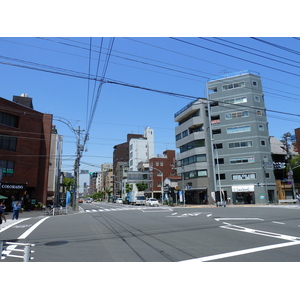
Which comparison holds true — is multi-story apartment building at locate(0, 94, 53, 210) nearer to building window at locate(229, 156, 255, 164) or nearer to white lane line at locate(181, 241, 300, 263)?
white lane line at locate(181, 241, 300, 263)

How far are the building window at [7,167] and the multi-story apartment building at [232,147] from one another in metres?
33.3

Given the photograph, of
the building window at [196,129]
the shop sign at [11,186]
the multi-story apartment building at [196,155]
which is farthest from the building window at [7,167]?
the building window at [196,129]

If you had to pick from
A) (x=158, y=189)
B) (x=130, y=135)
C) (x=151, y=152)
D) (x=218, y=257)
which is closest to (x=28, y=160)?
(x=218, y=257)

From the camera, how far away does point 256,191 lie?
44.8m

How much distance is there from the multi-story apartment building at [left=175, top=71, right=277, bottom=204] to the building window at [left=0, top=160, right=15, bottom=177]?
33.3 meters

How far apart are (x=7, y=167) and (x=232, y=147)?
39.9m

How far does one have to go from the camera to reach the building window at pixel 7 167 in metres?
31.8

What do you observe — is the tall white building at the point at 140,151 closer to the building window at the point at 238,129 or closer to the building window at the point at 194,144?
the building window at the point at 194,144

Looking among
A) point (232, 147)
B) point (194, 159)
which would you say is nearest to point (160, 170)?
point (194, 159)

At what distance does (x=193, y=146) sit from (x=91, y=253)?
4623 centimetres

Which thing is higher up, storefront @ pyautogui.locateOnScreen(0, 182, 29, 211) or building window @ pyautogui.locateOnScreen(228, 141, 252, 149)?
building window @ pyautogui.locateOnScreen(228, 141, 252, 149)

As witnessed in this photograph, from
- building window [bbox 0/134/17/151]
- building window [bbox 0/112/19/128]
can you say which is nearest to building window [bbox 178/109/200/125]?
building window [bbox 0/112/19/128]

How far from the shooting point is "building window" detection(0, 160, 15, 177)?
31.8 meters

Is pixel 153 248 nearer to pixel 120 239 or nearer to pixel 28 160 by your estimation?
pixel 120 239
